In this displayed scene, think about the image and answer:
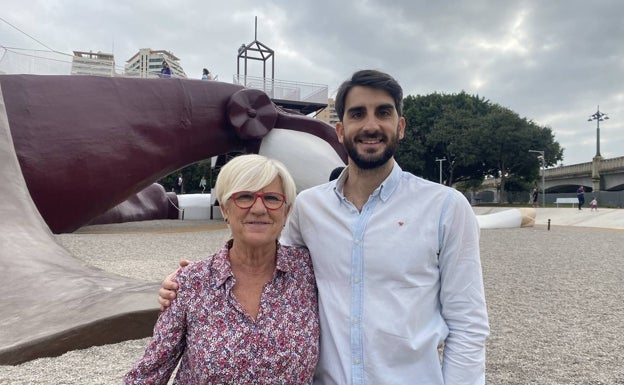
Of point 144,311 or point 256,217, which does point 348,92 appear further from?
point 144,311

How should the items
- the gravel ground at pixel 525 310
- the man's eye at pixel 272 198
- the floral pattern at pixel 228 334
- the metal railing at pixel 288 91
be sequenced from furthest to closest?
the metal railing at pixel 288 91 < the gravel ground at pixel 525 310 < the man's eye at pixel 272 198 < the floral pattern at pixel 228 334

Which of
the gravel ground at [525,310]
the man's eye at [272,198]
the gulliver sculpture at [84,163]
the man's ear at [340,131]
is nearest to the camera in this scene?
the man's eye at [272,198]

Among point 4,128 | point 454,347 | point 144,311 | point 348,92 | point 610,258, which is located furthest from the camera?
point 610,258

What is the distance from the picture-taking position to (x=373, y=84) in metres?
1.58

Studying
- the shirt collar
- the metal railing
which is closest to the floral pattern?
the shirt collar

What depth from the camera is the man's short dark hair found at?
1.58 metres

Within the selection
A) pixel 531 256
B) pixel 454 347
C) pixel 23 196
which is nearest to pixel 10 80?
pixel 23 196

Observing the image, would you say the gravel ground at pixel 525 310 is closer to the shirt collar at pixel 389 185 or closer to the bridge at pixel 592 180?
the shirt collar at pixel 389 185

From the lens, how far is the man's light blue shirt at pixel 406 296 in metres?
1.47

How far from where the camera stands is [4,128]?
5.84 m

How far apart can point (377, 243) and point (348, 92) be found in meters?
0.50

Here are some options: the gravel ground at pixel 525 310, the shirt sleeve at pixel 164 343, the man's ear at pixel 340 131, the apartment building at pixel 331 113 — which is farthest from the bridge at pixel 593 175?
the shirt sleeve at pixel 164 343

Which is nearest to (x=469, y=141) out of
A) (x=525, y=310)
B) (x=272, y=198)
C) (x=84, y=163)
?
(x=84, y=163)

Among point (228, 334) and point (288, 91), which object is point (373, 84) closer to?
point (228, 334)
